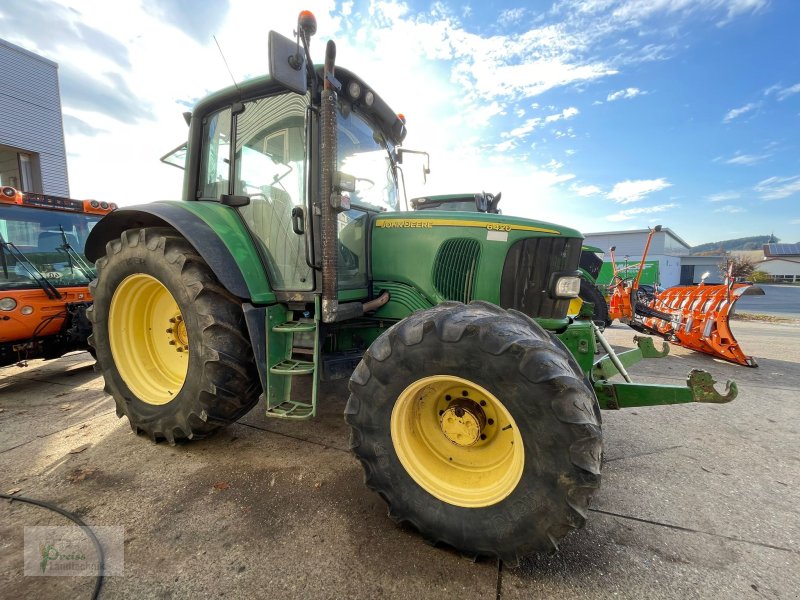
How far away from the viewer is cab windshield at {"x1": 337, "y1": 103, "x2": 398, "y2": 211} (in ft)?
8.66

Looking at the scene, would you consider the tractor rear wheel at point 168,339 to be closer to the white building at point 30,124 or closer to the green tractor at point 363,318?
the green tractor at point 363,318

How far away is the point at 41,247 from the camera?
14.5ft

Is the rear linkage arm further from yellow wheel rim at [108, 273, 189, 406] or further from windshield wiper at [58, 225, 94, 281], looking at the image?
windshield wiper at [58, 225, 94, 281]

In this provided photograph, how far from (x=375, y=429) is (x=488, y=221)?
4.95 feet

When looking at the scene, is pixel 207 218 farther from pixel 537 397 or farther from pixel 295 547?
pixel 537 397

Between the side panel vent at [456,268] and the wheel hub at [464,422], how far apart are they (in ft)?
3.00

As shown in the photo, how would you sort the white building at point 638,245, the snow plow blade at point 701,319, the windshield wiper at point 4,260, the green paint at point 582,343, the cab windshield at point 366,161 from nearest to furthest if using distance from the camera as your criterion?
the green paint at point 582,343 → the cab windshield at point 366,161 → the windshield wiper at point 4,260 → the snow plow blade at point 701,319 → the white building at point 638,245

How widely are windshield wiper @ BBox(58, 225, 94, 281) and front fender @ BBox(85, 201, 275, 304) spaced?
8.83ft

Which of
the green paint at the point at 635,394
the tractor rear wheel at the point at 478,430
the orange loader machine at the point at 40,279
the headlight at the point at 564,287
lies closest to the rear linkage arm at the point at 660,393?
the green paint at the point at 635,394

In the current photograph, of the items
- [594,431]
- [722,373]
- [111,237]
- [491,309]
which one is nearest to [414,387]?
[491,309]

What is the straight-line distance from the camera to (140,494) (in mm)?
2088

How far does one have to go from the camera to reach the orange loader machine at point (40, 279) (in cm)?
380

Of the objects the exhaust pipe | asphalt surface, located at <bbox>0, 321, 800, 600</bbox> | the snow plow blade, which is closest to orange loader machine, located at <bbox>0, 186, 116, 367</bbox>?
asphalt surface, located at <bbox>0, 321, 800, 600</bbox>

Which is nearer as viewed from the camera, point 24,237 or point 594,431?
point 594,431
